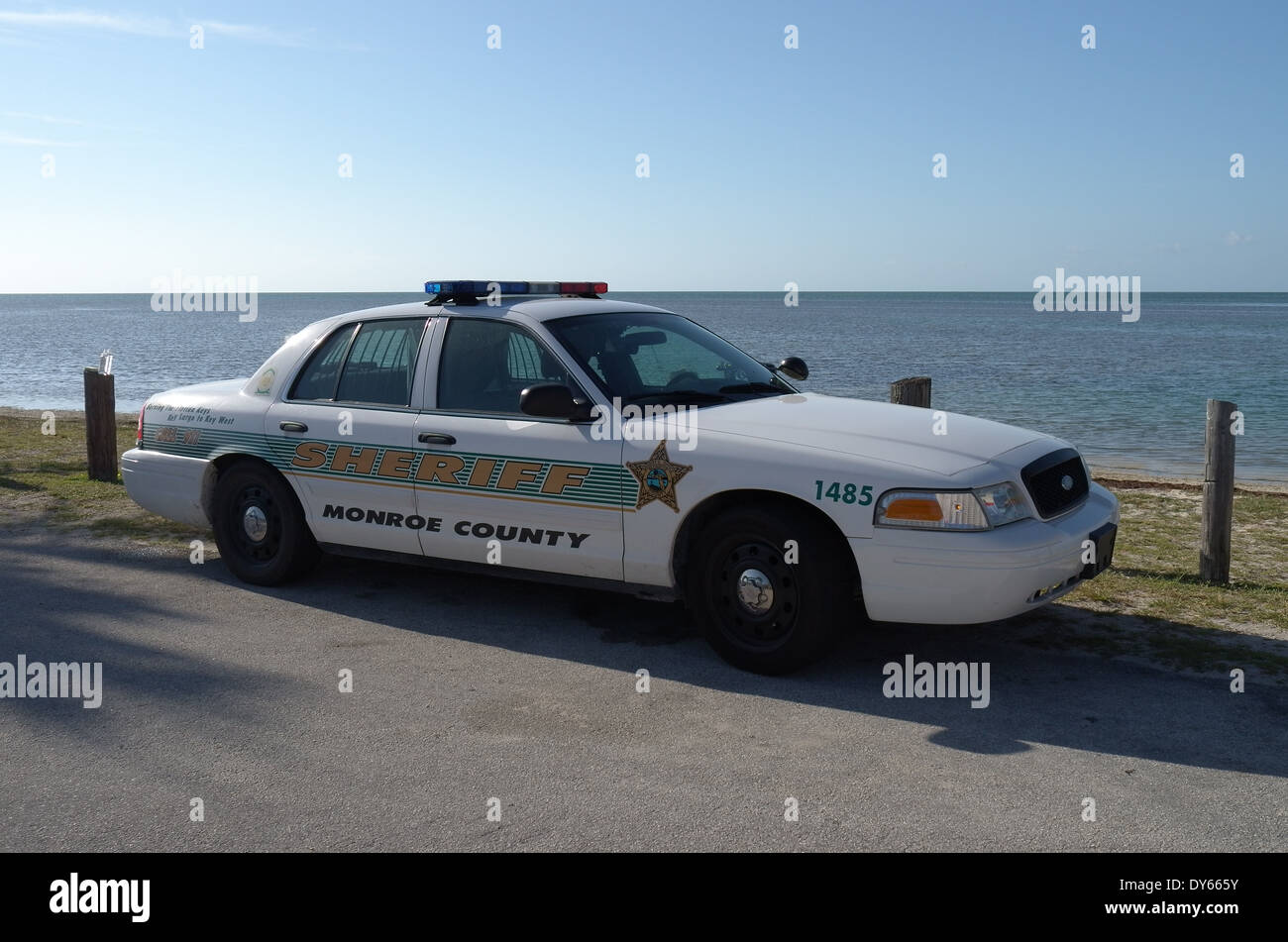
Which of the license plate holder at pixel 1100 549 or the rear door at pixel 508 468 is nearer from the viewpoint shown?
the license plate holder at pixel 1100 549

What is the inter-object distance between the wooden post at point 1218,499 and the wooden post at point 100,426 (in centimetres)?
891

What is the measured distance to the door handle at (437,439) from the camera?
6.09 meters

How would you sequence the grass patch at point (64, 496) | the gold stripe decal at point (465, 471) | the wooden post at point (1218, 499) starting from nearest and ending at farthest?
the gold stripe decal at point (465, 471) → the wooden post at point (1218, 499) → the grass patch at point (64, 496)

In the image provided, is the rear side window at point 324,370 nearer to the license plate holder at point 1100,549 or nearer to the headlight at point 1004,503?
the headlight at point 1004,503

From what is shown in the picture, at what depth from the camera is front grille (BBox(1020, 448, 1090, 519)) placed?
5.20m

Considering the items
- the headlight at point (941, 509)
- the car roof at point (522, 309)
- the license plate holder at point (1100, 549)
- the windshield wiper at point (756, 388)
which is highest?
the car roof at point (522, 309)

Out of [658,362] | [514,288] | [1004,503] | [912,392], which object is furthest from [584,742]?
[912,392]

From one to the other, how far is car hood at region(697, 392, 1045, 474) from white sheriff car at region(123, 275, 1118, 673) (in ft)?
0.06

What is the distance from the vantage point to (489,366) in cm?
618

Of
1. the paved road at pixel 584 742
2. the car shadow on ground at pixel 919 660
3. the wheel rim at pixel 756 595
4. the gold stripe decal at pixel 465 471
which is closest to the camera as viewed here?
the paved road at pixel 584 742

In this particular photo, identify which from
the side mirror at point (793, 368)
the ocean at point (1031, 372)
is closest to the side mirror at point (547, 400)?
the side mirror at point (793, 368)

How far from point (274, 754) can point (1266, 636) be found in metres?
4.75

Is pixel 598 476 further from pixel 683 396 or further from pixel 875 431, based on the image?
pixel 875 431
